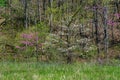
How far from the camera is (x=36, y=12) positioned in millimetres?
57000

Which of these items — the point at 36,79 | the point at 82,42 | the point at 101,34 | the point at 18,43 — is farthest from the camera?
the point at 101,34

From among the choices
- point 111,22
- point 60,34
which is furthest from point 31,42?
point 111,22

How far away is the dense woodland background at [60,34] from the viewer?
28.6 m

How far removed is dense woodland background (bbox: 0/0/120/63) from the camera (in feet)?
93.9

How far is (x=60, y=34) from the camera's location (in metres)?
28.0

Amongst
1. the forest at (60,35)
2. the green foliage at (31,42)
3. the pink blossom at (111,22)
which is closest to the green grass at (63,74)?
the forest at (60,35)

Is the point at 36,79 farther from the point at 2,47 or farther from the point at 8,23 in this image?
the point at 8,23

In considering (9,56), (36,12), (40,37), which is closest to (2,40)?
(9,56)

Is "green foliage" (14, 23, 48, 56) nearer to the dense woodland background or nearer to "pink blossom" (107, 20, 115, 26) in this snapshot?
the dense woodland background

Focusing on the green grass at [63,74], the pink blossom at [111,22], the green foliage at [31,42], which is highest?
the green grass at [63,74]

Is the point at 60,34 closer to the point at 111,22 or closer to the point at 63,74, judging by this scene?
the point at 111,22

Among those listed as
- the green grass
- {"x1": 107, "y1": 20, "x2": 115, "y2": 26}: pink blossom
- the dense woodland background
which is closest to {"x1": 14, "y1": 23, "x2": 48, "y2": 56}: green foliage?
the dense woodland background

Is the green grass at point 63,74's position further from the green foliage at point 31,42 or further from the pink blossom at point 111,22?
the pink blossom at point 111,22

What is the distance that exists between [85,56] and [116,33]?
1407 centimetres
